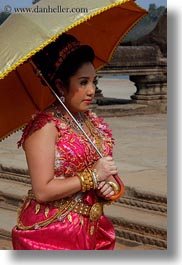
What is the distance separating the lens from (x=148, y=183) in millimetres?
5715

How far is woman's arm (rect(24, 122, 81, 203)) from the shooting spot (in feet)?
8.29

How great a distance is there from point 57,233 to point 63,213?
0.27ft

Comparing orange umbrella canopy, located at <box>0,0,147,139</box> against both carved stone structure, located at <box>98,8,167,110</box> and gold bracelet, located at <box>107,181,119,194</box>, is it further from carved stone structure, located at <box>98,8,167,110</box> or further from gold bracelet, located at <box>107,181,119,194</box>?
carved stone structure, located at <box>98,8,167,110</box>

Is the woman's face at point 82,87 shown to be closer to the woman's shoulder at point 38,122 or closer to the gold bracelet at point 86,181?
the woman's shoulder at point 38,122

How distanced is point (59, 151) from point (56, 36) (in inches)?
17.4

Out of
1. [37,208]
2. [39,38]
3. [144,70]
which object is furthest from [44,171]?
[144,70]

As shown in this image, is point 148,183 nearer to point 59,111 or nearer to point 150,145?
point 150,145

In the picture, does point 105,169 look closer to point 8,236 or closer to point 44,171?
point 44,171

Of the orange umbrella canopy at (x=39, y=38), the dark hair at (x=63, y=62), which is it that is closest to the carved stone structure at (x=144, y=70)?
the orange umbrella canopy at (x=39, y=38)

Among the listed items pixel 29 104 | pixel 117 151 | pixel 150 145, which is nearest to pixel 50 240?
pixel 29 104

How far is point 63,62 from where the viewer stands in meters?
2.60

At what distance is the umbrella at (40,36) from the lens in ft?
8.38

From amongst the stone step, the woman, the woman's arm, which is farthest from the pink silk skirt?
the stone step

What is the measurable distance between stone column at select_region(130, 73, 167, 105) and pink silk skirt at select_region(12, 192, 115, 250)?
29.9ft
